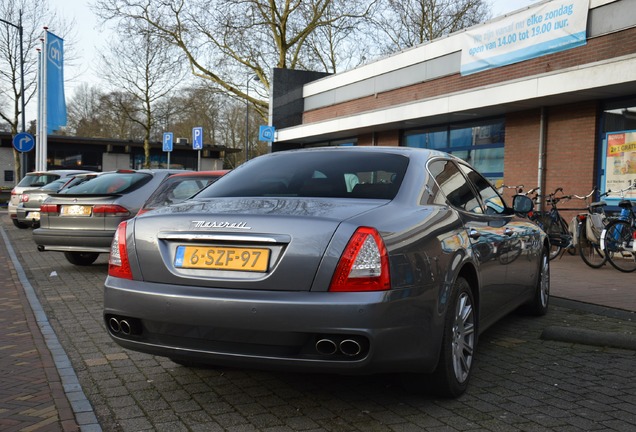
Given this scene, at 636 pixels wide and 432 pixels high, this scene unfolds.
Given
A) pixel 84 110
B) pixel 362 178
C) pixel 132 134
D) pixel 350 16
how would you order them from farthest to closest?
1. pixel 84 110
2. pixel 132 134
3. pixel 350 16
4. pixel 362 178

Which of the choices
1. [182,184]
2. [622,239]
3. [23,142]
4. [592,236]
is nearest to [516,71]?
[592,236]

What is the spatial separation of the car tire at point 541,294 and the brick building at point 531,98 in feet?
19.0

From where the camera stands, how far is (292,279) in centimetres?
324

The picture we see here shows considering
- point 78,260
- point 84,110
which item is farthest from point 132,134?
point 78,260

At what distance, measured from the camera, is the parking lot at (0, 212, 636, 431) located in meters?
3.52

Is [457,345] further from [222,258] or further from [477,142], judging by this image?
[477,142]

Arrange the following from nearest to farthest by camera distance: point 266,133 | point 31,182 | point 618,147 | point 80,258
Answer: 1. point 80,258
2. point 618,147
3. point 31,182
4. point 266,133

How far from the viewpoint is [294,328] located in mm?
3199

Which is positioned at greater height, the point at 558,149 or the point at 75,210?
the point at 558,149

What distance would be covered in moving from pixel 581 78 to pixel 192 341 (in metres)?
10.4

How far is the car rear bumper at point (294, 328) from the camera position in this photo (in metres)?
3.17

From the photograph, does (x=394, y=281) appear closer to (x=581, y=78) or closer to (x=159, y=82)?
(x=581, y=78)

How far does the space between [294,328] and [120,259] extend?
3.96 ft

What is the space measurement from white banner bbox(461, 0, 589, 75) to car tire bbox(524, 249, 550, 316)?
26.4ft
